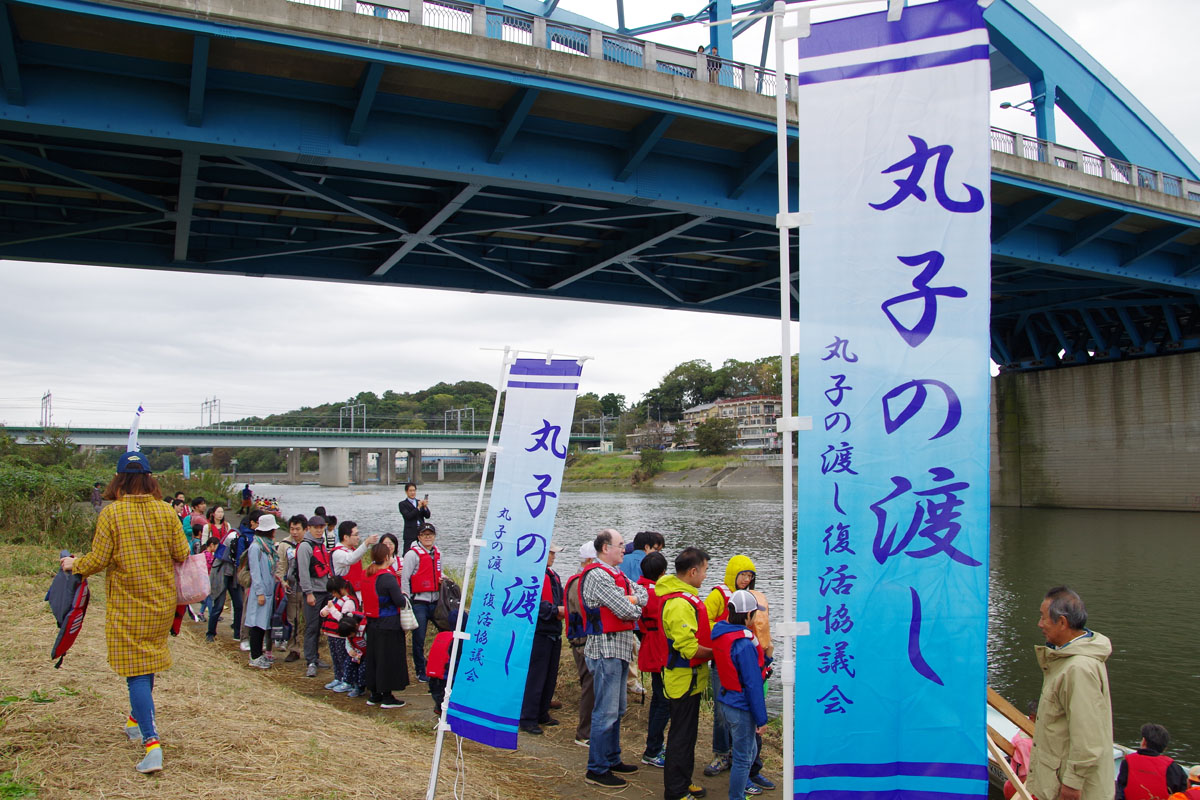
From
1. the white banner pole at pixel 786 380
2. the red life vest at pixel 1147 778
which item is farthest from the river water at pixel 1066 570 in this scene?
the red life vest at pixel 1147 778

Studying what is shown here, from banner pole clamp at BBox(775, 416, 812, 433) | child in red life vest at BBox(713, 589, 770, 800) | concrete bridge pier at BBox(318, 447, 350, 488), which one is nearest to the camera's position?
banner pole clamp at BBox(775, 416, 812, 433)

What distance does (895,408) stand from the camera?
289cm

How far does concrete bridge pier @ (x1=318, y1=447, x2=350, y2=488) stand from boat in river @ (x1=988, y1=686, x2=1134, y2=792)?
70735 millimetres

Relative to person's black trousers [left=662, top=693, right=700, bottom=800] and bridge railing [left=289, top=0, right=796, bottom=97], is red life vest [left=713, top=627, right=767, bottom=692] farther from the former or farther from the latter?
bridge railing [left=289, top=0, right=796, bottom=97]

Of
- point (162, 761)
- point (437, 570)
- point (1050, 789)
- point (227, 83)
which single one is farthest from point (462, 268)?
point (1050, 789)

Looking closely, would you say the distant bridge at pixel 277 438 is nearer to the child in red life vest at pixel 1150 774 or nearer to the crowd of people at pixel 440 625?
the crowd of people at pixel 440 625

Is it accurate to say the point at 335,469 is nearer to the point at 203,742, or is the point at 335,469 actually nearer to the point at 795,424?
the point at 203,742

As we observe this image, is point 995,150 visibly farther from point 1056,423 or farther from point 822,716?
point 1056,423

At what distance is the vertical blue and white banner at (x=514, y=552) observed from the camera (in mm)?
5109

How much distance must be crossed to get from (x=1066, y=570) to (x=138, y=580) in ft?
63.7

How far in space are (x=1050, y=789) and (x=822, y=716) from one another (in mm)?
1644

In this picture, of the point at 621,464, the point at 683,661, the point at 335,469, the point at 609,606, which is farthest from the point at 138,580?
the point at 335,469

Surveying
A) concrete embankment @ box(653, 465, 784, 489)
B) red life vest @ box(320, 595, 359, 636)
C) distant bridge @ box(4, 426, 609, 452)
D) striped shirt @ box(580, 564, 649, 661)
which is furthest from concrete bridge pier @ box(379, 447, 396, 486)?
striped shirt @ box(580, 564, 649, 661)

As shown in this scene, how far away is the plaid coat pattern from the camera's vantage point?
4.32 m
